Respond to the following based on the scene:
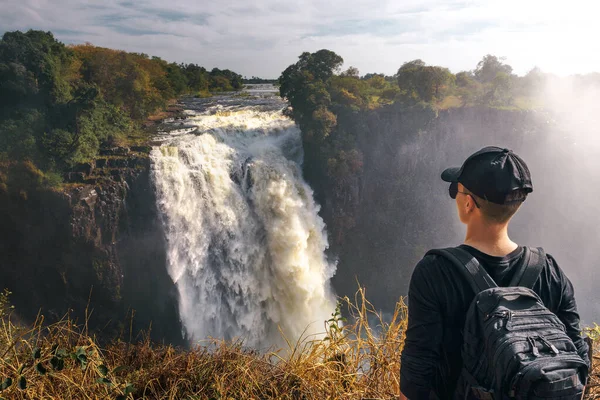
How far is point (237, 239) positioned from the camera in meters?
16.2

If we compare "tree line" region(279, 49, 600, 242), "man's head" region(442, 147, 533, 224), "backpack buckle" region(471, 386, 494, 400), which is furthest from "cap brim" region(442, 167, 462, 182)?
"tree line" region(279, 49, 600, 242)

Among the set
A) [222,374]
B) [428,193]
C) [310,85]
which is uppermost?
[310,85]

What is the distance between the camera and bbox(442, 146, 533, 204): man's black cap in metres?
1.61

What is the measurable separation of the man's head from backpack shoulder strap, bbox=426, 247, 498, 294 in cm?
22

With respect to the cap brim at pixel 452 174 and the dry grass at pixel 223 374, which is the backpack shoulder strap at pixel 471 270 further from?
the dry grass at pixel 223 374

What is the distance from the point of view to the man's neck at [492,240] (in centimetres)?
166

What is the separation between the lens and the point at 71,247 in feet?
51.0

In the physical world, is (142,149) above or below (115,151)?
above

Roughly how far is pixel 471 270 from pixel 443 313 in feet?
0.72

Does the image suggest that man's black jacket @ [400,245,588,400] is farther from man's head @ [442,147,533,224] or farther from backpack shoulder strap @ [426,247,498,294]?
man's head @ [442,147,533,224]

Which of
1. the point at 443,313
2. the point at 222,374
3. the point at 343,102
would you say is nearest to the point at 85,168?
the point at 343,102

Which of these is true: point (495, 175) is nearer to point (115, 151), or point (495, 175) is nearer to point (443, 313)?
point (443, 313)

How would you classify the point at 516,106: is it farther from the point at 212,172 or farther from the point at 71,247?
the point at 71,247

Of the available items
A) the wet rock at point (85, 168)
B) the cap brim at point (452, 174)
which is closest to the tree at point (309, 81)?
the wet rock at point (85, 168)
